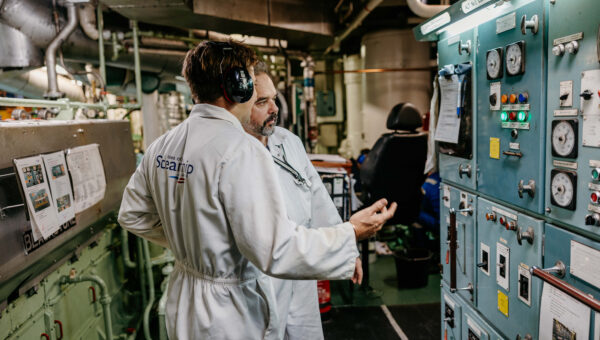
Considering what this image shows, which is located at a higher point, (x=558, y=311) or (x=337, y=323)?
(x=558, y=311)

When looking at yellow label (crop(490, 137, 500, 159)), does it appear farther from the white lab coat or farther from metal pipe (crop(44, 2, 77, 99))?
metal pipe (crop(44, 2, 77, 99))

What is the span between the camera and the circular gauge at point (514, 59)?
1679mm

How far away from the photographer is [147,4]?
11.3 ft

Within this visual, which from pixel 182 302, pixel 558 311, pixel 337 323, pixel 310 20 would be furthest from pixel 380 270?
pixel 182 302

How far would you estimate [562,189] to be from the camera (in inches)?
58.3

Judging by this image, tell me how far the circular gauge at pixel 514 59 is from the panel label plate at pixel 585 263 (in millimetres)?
728

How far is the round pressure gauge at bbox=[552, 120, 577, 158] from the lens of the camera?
140 cm

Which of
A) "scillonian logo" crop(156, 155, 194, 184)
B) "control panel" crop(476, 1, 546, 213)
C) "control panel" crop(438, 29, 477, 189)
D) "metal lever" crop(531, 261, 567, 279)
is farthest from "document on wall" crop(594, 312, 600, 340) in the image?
"scillonian logo" crop(156, 155, 194, 184)

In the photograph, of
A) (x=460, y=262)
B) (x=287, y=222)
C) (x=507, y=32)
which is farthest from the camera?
(x=460, y=262)

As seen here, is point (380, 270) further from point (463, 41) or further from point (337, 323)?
point (463, 41)

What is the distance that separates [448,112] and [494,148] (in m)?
0.49

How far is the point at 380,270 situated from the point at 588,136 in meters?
3.83

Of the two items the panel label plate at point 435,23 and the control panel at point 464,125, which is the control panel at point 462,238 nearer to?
the control panel at point 464,125

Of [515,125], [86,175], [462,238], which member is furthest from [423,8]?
[86,175]
